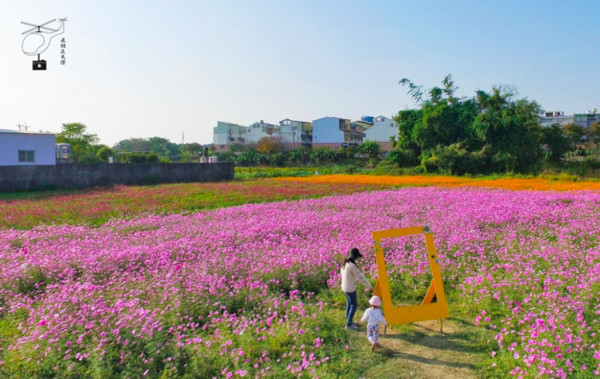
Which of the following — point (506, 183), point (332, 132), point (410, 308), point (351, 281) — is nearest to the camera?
point (410, 308)

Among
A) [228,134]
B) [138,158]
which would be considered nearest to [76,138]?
[138,158]

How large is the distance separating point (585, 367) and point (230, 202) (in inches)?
625

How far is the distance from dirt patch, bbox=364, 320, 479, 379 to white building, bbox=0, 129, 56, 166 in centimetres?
3182

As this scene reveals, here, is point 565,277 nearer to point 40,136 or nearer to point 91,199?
point 91,199

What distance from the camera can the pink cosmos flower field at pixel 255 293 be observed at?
469cm

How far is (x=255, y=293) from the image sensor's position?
647 cm

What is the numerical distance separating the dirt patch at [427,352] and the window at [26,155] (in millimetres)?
32957

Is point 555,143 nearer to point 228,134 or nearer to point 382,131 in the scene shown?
point 382,131

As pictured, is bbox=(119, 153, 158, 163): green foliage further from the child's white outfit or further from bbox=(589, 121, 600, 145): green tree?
bbox=(589, 121, 600, 145): green tree

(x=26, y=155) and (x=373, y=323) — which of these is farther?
(x=26, y=155)

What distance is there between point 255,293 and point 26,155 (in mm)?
31454

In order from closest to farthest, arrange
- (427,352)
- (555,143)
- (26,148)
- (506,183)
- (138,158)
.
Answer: (427,352), (506,183), (26,148), (555,143), (138,158)

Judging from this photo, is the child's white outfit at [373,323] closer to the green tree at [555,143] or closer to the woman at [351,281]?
the woman at [351,281]

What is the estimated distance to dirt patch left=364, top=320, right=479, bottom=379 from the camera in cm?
482
